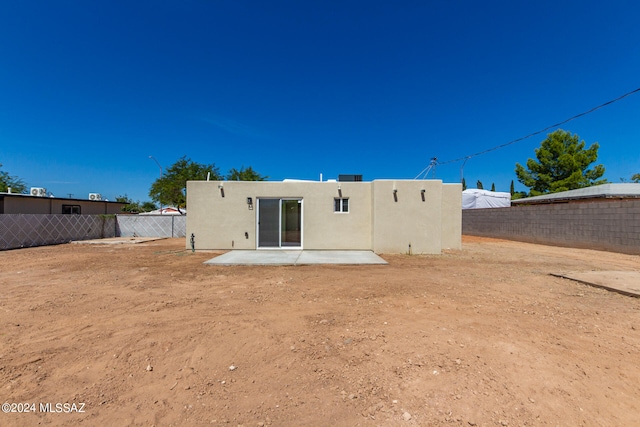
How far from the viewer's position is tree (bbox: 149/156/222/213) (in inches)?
1037

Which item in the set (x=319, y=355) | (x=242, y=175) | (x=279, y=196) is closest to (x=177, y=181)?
(x=242, y=175)

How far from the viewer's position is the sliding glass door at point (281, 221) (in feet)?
35.4

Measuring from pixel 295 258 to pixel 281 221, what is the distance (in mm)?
2340

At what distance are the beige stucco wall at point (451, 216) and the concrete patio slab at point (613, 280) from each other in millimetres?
5153

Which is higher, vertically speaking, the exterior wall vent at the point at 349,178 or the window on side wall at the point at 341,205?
the exterior wall vent at the point at 349,178

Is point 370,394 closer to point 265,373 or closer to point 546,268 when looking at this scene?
point 265,373

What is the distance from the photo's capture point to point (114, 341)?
10.5 ft

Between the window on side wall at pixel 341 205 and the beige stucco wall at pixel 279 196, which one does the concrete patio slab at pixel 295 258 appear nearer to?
the beige stucco wall at pixel 279 196

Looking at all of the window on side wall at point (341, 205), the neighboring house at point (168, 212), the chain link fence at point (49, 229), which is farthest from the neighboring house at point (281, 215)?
the neighboring house at point (168, 212)

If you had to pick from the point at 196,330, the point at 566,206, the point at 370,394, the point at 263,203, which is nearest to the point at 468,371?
the point at 370,394

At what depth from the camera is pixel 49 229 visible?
1469 centimetres

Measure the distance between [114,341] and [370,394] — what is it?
113 inches

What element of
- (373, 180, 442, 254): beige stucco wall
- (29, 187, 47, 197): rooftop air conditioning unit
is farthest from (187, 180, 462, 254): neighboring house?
(29, 187, 47, 197): rooftop air conditioning unit

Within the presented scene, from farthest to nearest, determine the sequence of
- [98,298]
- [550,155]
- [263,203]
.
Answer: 1. [550,155]
2. [263,203]
3. [98,298]
